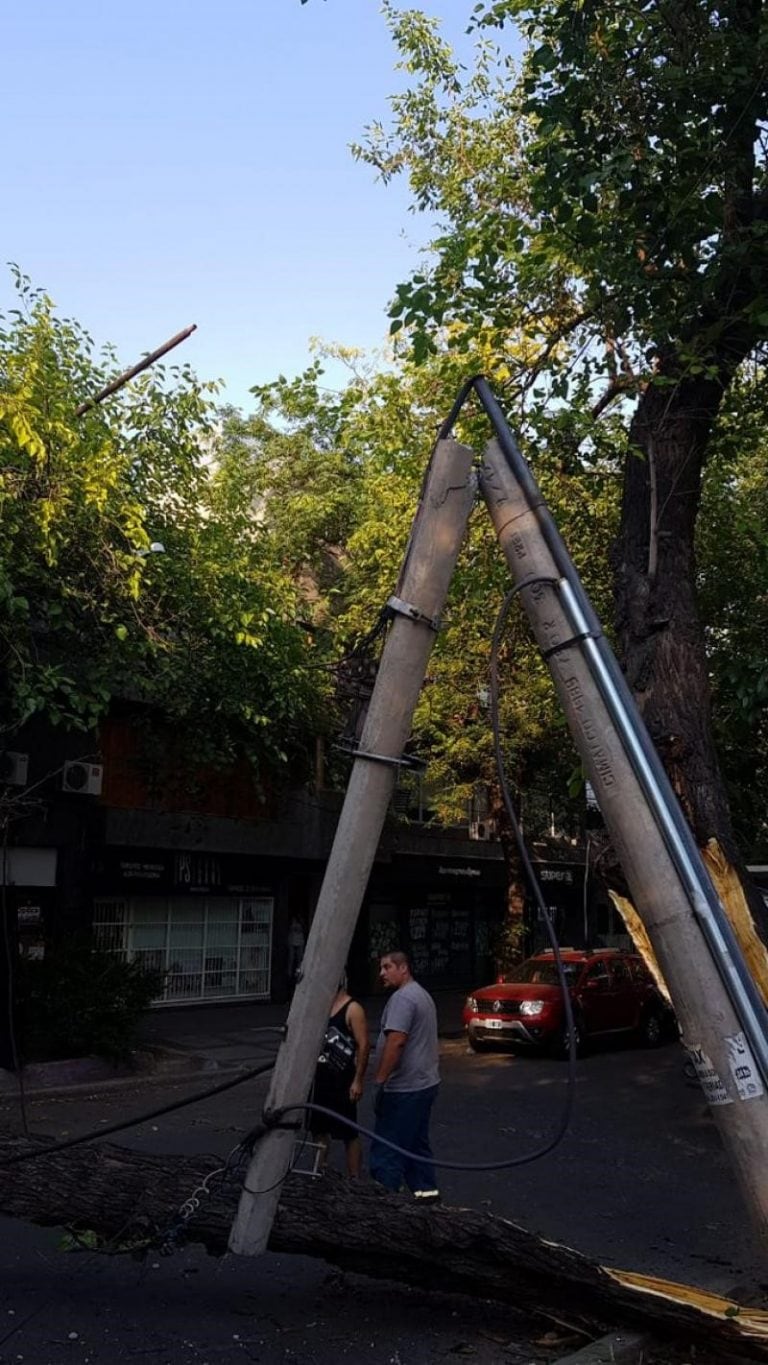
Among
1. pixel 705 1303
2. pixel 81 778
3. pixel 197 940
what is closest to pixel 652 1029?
pixel 197 940

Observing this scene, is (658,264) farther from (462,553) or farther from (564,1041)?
(564,1041)

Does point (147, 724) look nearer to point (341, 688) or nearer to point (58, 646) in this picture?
point (58, 646)

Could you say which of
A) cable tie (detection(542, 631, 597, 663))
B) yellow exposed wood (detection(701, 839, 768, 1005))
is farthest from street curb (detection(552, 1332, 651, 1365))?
cable tie (detection(542, 631, 597, 663))

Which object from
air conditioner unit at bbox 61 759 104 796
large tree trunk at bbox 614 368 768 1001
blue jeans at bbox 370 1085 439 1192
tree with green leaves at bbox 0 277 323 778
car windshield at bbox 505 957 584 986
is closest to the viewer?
large tree trunk at bbox 614 368 768 1001

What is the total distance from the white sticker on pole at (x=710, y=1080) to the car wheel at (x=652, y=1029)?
15.1 meters

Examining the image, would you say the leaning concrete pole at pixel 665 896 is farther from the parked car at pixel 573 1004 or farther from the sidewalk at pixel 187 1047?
the parked car at pixel 573 1004

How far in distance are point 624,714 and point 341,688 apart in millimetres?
1465

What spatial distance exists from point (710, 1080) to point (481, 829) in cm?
2481

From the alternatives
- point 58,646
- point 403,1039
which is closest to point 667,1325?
point 403,1039

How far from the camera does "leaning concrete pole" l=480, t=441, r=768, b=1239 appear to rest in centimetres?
414

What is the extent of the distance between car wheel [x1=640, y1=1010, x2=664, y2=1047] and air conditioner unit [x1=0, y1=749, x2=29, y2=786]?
1033cm

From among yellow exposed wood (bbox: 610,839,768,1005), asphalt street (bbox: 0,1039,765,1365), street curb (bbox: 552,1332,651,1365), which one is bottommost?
asphalt street (bbox: 0,1039,765,1365)

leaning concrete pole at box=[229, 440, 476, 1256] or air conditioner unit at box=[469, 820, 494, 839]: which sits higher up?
air conditioner unit at box=[469, 820, 494, 839]

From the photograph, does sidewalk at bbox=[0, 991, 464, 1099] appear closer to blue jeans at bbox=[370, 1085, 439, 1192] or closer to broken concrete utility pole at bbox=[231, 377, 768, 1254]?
blue jeans at bbox=[370, 1085, 439, 1192]
